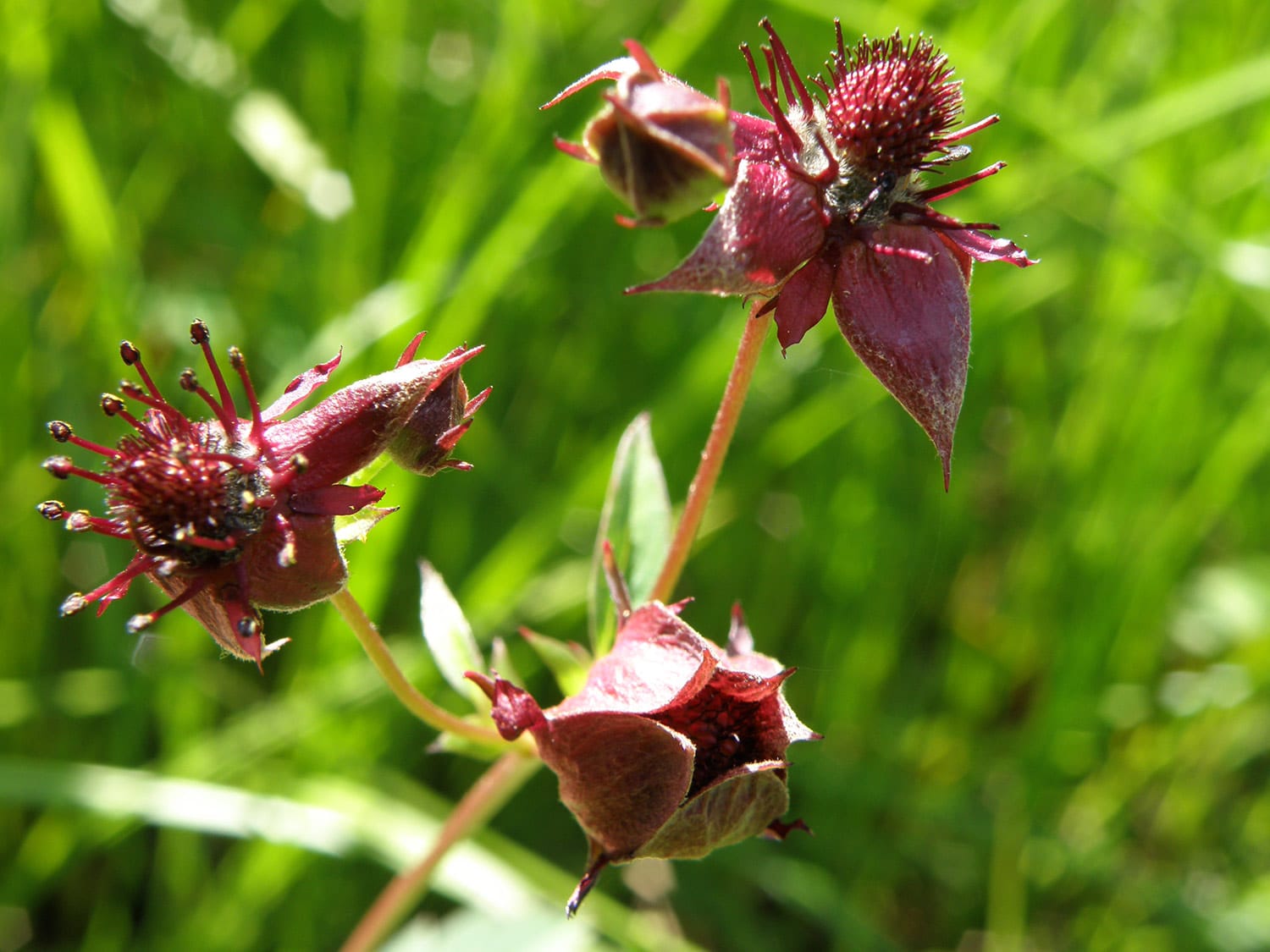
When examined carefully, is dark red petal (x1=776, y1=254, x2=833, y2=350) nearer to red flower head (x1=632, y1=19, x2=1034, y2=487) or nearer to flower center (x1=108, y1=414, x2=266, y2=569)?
red flower head (x1=632, y1=19, x2=1034, y2=487)

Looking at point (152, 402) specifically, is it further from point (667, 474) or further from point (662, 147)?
point (667, 474)

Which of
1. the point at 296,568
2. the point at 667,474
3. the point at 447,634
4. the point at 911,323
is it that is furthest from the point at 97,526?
the point at 667,474

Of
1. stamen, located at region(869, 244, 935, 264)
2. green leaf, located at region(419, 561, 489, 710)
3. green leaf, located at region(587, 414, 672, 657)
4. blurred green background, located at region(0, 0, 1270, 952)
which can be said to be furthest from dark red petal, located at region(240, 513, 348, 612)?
blurred green background, located at region(0, 0, 1270, 952)

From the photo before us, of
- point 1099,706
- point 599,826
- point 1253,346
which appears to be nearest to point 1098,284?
point 1253,346

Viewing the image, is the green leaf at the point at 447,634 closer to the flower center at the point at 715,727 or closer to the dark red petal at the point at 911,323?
the flower center at the point at 715,727

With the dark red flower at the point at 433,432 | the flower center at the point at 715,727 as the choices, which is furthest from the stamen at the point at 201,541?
the flower center at the point at 715,727

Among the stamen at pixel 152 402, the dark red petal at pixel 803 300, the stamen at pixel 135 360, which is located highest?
the dark red petal at pixel 803 300

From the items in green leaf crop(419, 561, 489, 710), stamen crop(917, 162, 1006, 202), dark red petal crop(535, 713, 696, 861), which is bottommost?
green leaf crop(419, 561, 489, 710)

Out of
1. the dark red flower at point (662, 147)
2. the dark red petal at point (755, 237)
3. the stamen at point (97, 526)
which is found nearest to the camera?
the dark red flower at point (662, 147)
